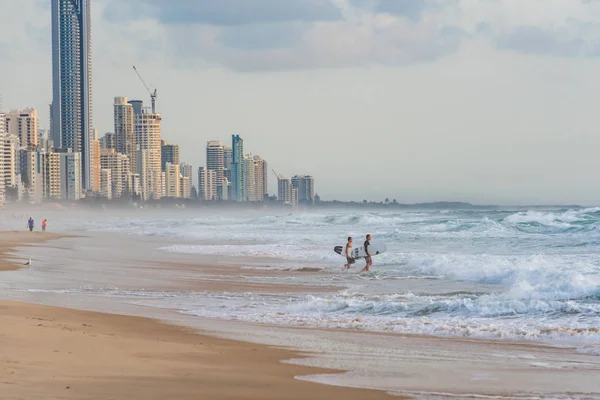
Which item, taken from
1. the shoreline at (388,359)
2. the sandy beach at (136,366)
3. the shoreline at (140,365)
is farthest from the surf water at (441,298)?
the sandy beach at (136,366)

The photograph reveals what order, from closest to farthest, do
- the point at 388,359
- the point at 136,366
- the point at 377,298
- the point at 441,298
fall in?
the point at 136,366 → the point at 388,359 → the point at 441,298 → the point at 377,298

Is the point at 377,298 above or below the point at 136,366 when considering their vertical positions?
below

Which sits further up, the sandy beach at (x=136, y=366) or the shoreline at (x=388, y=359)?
the sandy beach at (x=136, y=366)

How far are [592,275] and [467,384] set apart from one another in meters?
10.8

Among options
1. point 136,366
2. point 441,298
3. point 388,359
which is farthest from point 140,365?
point 441,298

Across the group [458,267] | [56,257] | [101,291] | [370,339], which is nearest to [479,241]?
[458,267]

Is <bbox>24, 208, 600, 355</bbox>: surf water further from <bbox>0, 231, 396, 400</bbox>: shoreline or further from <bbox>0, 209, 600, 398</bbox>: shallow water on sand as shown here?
<bbox>0, 231, 396, 400</bbox>: shoreline

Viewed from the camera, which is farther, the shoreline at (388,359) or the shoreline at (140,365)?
the shoreline at (388,359)

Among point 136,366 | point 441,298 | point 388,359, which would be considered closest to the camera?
point 136,366

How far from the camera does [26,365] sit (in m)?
8.51

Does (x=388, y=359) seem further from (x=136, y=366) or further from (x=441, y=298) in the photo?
(x=441, y=298)

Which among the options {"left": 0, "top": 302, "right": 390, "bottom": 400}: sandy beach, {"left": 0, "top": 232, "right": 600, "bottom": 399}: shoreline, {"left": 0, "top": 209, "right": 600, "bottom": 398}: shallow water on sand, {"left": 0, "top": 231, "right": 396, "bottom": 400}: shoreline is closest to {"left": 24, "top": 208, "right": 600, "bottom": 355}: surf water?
{"left": 0, "top": 209, "right": 600, "bottom": 398}: shallow water on sand

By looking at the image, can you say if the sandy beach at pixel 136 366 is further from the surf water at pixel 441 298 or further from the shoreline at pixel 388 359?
the surf water at pixel 441 298

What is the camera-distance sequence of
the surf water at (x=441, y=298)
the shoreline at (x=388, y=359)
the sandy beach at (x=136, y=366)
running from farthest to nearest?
the surf water at (x=441, y=298) → the shoreline at (x=388, y=359) → the sandy beach at (x=136, y=366)
